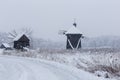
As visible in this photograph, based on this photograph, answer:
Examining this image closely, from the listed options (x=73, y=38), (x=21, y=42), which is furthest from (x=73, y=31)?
(x=21, y=42)

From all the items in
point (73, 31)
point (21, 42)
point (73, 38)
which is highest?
point (73, 31)

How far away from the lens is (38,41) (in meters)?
165

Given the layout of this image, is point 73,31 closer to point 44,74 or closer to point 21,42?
point 21,42

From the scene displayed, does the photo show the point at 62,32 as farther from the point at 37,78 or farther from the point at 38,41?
the point at 38,41

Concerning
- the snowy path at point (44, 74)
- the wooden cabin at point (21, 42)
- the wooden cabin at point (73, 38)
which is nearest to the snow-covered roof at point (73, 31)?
the wooden cabin at point (73, 38)

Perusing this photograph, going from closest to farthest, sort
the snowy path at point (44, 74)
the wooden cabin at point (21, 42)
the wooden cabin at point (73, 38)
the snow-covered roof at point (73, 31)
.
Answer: the snowy path at point (44, 74) → the wooden cabin at point (73, 38) → the snow-covered roof at point (73, 31) → the wooden cabin at point (21, 42)

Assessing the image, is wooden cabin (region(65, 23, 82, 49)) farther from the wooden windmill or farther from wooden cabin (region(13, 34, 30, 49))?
wooden cabin (region(13, 34, 30, 49))

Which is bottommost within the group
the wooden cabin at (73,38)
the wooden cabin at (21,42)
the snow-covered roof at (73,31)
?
the wooden cabin at (21,42)

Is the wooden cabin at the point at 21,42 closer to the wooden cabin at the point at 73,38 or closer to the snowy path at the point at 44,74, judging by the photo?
the wooden cabin at the point at 73,38

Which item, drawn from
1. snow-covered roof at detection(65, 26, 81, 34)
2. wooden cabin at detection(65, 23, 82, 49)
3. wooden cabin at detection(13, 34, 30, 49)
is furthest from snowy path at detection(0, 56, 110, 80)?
wooden cabin at detection(13, 34, 30, 49)

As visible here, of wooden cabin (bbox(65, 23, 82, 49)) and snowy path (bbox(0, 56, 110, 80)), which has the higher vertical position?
snowy path (bbox(0, 56, 110, 80))

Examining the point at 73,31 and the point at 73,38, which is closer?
the point at 73,38

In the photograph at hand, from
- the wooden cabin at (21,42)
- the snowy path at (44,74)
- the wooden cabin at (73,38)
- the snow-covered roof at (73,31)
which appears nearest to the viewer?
the snowy path at (44,74)

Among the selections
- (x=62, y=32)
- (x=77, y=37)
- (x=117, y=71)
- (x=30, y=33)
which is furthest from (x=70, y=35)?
(x=30, y=33)
